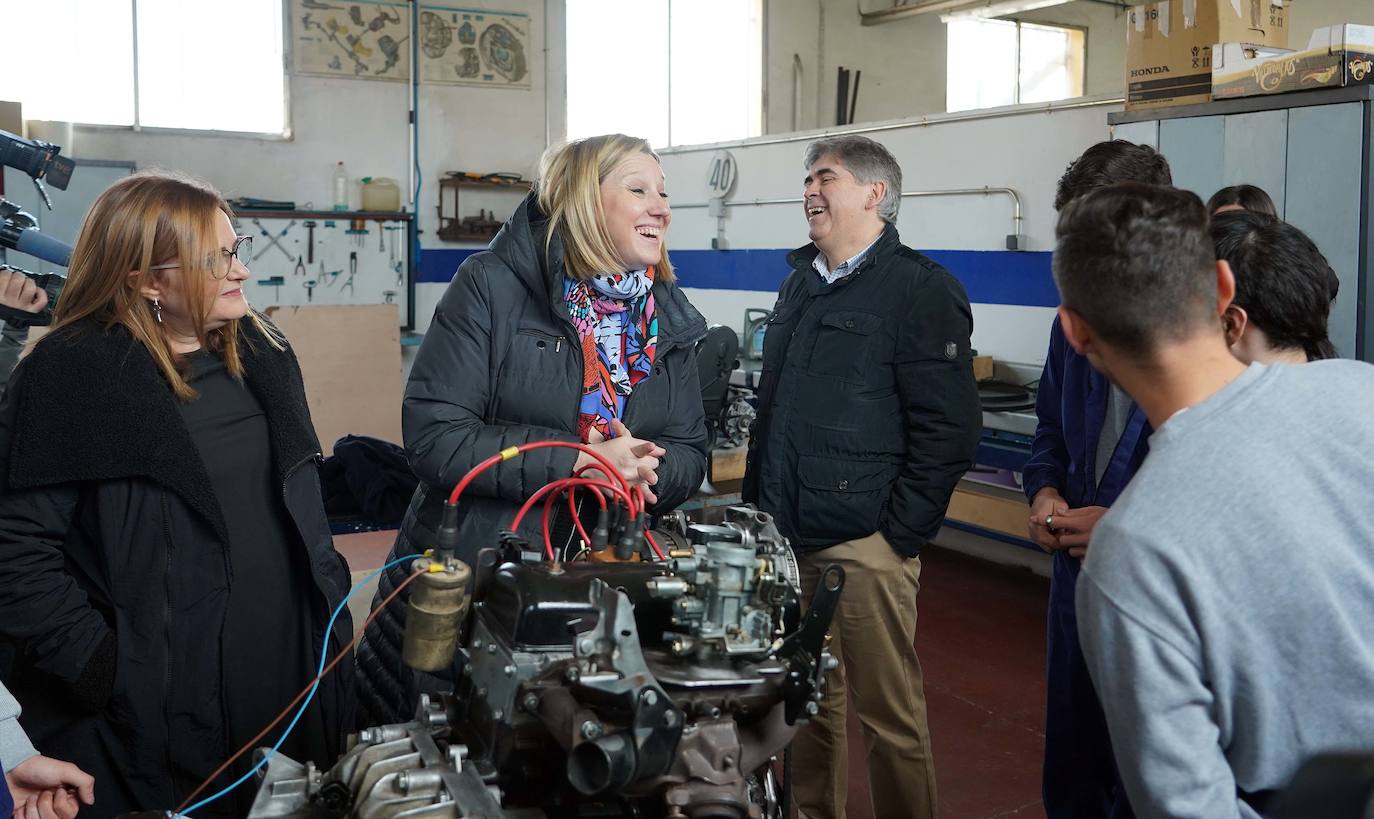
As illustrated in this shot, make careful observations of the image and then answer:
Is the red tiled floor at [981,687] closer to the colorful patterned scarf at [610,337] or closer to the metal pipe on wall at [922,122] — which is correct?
the colorful patterned scarf at [610,337]

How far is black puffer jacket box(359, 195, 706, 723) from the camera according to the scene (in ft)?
5.70

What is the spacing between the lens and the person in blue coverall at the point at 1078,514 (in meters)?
1.80

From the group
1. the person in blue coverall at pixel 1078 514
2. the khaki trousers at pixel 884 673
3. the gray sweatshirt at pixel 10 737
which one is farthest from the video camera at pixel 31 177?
the person in blue coverall at pixel 1078 514

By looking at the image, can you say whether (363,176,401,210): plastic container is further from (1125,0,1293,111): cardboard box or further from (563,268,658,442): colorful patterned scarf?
(563,268,658,442): colorful patterned scarf

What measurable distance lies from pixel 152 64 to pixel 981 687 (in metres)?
5.31

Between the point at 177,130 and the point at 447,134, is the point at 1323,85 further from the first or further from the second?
the point at 177,130

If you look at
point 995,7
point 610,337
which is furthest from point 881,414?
point 995,7

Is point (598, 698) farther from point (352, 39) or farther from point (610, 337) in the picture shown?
point (352, 39)

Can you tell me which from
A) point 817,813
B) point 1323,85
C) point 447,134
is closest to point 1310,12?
point 1323,85

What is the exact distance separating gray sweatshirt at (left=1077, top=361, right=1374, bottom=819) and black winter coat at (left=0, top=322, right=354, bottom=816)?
1.15m

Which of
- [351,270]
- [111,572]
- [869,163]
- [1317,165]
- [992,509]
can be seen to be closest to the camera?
[111,572]

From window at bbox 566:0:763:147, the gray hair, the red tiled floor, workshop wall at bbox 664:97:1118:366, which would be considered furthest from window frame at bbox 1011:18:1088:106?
the gray hair

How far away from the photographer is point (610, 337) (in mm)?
1891

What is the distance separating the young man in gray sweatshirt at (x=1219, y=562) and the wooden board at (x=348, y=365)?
449cm
